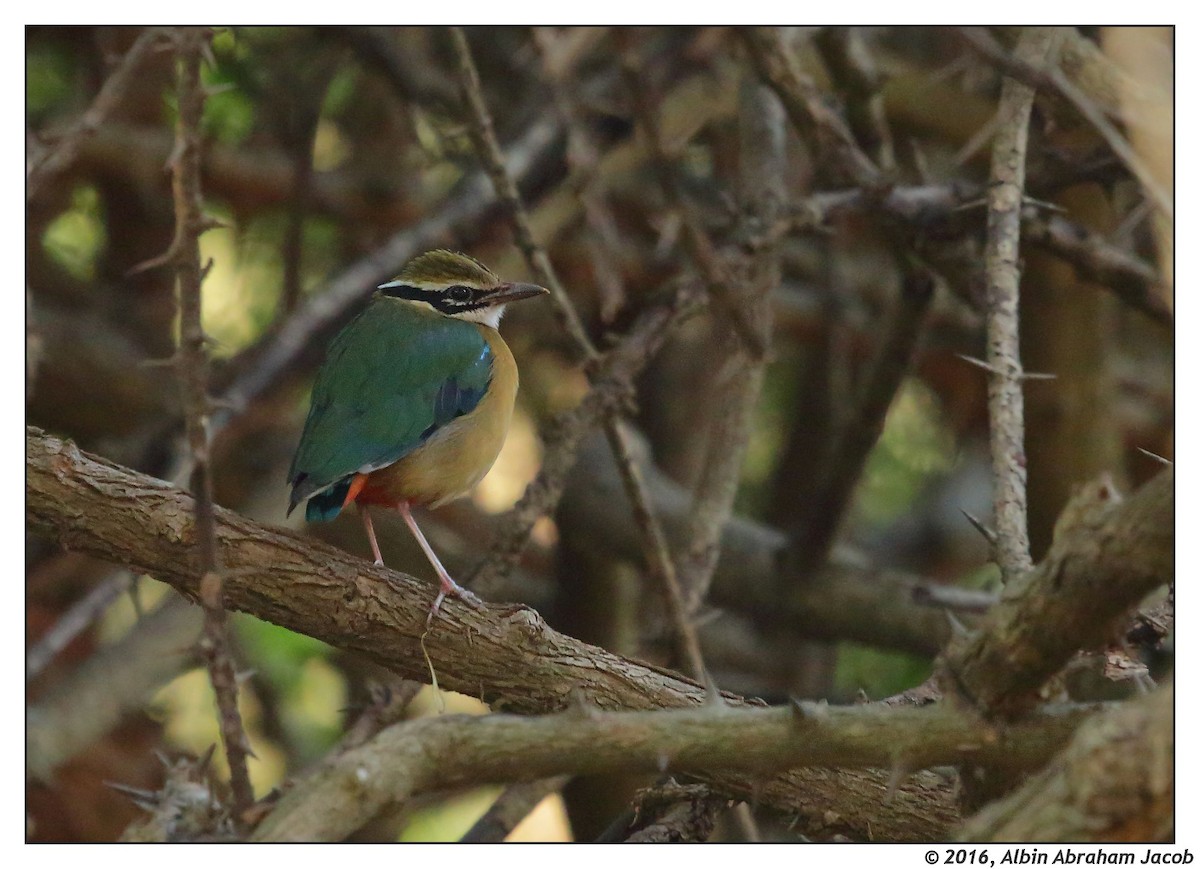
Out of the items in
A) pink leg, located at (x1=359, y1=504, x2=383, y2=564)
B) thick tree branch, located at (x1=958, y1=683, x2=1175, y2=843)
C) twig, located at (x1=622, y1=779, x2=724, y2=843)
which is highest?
thick tree branch, located at (x1=958, y1=683, x2=1175, y2=843)

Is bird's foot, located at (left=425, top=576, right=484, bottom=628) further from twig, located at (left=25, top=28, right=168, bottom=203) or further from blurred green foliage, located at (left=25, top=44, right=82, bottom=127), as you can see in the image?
blurred green foliage, located at (left=25, top=44, right=82, bottom=127)

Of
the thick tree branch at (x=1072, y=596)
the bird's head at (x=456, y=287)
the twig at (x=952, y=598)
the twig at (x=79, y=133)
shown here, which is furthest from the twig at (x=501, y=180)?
the thick tree branch at (x=1072, y=596)

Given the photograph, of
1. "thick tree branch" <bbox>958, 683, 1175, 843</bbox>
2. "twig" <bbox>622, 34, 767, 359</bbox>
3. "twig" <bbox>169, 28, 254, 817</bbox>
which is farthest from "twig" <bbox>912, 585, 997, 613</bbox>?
"twig" <bbox>169, 28, 254, 817</bbox>

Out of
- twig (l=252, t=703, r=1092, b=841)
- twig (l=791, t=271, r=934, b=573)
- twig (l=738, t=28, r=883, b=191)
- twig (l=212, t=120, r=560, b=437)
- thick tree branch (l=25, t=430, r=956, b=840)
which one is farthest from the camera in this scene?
twig (l=212, t=120, r=560, b=437)

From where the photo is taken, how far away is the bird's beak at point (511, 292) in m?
4.84

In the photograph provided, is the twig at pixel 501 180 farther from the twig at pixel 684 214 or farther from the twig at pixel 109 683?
the twig at pixel 109 683

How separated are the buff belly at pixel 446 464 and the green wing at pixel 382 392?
0.15 feet

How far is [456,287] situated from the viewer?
4.99 meters

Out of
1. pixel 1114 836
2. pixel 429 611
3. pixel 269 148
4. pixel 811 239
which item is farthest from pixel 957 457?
pixel 1114 836

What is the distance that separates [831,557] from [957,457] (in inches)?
65.6

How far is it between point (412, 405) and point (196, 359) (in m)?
1.85

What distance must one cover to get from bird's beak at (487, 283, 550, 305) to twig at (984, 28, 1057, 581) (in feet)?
5.60

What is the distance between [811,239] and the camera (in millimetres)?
7730

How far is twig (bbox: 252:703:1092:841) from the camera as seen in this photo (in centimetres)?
262
